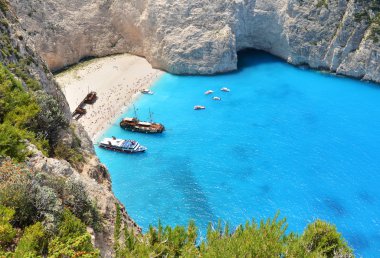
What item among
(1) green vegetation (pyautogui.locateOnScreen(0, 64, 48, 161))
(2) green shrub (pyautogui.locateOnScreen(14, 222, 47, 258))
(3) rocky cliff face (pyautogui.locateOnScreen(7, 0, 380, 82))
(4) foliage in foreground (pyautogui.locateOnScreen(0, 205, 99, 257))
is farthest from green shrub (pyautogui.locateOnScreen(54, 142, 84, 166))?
(3) rocky cliff face (pyautogui.locateOnScreen(7, 0, 380, 82))

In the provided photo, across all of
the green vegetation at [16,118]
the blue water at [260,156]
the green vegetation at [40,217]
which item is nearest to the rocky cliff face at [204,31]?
the blue water at [260,156]

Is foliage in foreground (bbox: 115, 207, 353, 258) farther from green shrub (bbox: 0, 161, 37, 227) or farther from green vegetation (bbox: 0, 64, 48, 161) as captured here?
green vegetation (bbox: 0, 64, 48, 161)

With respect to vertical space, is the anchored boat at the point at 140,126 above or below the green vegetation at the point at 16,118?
below

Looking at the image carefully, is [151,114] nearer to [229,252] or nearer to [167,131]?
[167,131]

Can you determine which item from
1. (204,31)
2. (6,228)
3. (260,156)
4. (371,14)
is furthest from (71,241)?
(371,14)

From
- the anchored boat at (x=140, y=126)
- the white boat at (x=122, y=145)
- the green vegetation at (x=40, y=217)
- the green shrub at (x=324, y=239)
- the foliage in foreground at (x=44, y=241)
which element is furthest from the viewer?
the anchored boat at (x=140, y=126)

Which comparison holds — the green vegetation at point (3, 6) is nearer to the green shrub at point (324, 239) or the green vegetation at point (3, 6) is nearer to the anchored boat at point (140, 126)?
the anchored boat at point (140, 126)

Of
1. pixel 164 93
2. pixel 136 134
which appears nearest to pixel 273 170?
pixel 136 134
